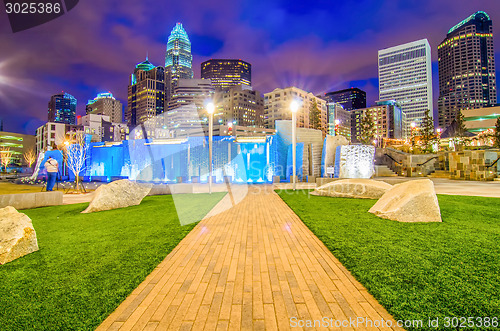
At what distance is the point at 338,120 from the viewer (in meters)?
133

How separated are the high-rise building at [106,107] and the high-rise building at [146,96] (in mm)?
7595

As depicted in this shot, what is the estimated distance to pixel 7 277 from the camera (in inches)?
130

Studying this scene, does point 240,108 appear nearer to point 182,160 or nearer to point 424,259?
point 182,160

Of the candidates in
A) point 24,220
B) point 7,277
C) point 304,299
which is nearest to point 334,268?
point 304,299

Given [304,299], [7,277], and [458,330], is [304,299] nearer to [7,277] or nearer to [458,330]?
[458,330]

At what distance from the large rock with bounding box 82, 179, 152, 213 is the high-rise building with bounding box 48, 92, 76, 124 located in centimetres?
21971

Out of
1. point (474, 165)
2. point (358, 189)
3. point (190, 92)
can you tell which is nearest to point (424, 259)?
point (358, 189)

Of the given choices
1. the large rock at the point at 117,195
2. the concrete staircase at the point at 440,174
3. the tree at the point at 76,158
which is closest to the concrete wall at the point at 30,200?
the large rock at the point at 117,195

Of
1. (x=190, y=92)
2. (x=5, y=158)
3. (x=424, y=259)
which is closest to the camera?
(x=424, y=259)

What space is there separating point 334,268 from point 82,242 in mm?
5015

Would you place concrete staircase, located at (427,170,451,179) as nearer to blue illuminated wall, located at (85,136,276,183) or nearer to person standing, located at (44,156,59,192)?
blue illuminated wall, located at (85,136,276,183)

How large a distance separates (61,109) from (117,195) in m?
229

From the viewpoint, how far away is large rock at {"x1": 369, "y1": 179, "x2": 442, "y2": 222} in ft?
20.0

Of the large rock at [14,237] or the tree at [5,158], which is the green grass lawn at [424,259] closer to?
the large rock at [14,237]
